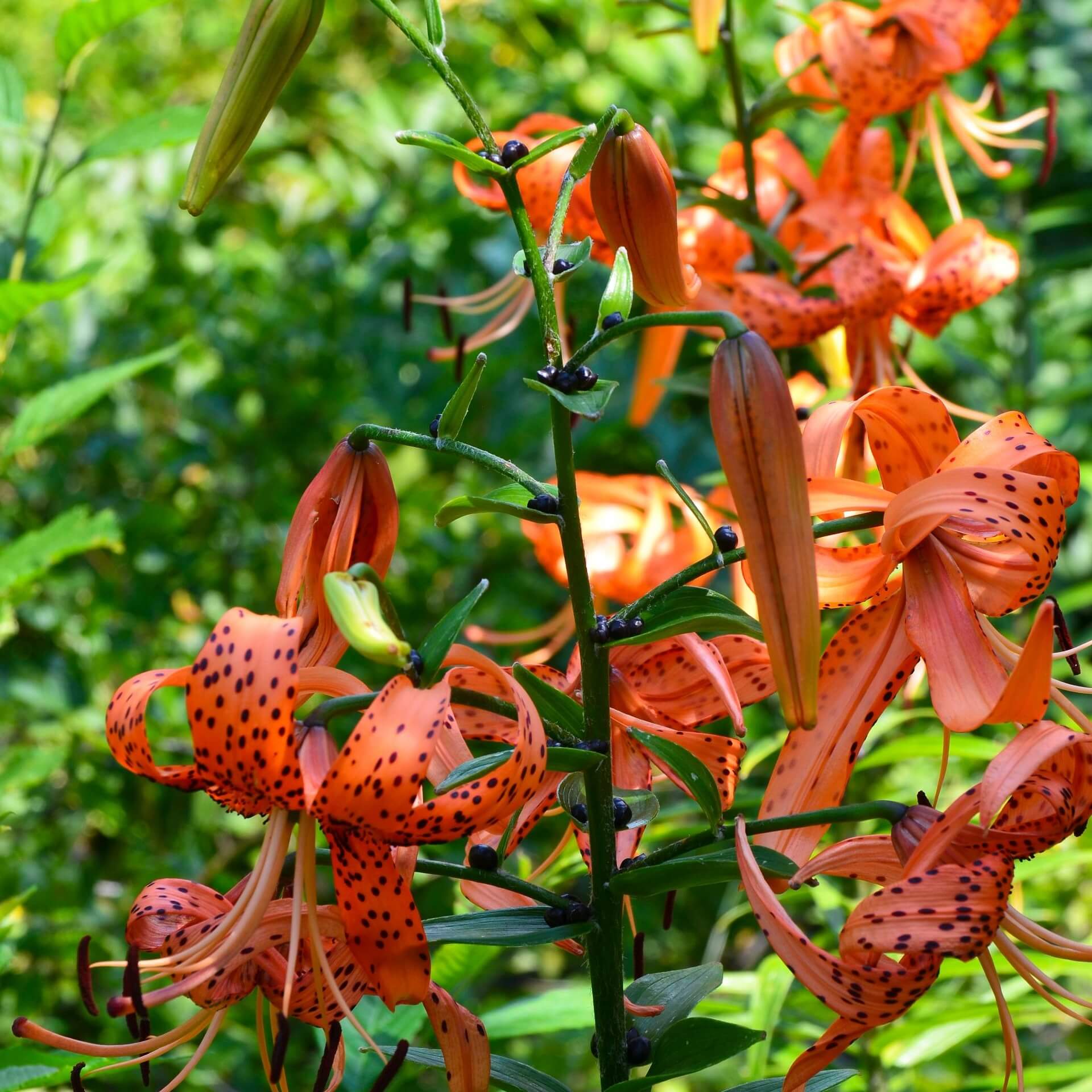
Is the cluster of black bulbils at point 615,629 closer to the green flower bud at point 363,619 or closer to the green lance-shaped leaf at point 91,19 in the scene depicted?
the green flower bud at point 363,619

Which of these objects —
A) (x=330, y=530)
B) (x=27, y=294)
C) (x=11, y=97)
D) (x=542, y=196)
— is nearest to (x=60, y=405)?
(x=27, y=294)

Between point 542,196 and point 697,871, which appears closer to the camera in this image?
point 697,871

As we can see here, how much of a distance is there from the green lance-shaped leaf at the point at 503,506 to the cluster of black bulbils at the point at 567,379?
0.04 metres

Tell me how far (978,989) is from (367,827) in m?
0.96

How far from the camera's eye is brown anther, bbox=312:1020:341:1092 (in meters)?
0.51

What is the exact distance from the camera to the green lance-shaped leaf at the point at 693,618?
0.51 meters

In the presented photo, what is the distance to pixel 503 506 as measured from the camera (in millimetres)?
531

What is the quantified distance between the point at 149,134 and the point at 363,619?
0.61m

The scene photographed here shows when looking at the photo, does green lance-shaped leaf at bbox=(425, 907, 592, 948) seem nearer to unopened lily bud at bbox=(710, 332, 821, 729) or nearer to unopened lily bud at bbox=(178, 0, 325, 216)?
unopened lily bud at bbox=(710, 332, 821, 729)

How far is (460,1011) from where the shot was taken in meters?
0.56

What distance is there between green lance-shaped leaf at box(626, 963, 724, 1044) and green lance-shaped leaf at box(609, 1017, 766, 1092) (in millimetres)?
10

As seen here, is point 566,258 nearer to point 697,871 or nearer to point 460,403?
point 460,403

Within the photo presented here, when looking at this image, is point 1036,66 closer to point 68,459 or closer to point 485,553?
point 485,553

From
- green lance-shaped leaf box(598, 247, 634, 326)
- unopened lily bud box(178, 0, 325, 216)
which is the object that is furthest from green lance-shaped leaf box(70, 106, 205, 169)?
green lance-shaped leaf box(598, 247, 634, 326)
